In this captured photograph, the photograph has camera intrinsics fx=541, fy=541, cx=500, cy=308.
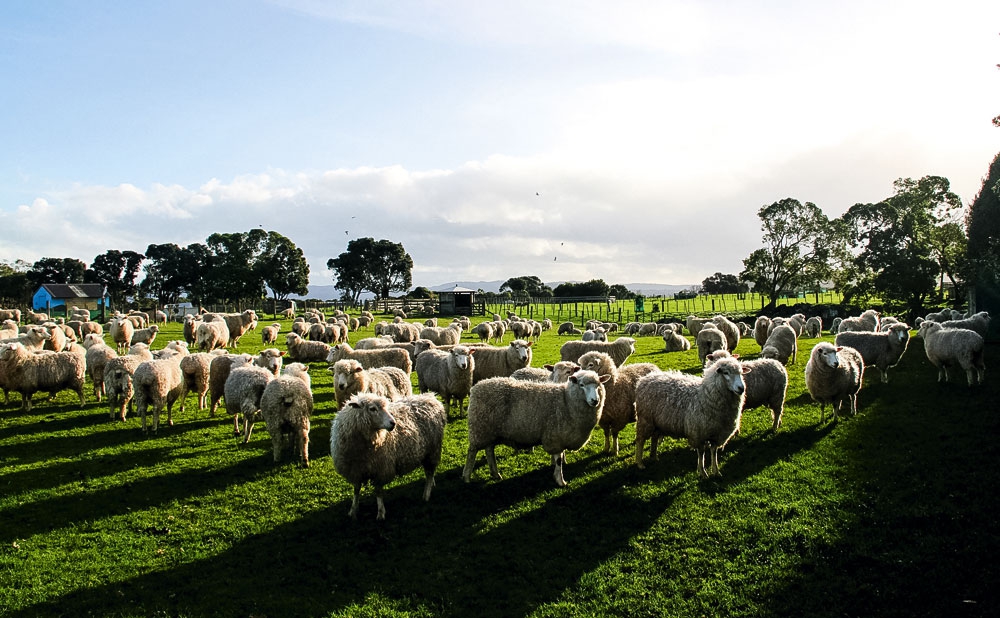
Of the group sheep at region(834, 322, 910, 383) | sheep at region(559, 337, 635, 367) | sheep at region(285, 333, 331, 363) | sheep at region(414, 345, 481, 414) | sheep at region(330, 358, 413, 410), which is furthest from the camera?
sheep at region(285, 333, 331, 363)

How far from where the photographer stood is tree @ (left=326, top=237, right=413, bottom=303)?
92.4m

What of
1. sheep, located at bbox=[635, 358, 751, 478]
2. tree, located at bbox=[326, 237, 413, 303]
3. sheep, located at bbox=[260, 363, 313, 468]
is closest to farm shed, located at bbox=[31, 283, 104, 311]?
tree, located at bbox=[326, 237, 413, 303]

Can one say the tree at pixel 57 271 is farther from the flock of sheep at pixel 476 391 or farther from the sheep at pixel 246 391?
the sheep at pixel 246 391

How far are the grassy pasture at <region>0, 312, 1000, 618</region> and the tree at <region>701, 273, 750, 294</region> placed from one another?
9165 cm

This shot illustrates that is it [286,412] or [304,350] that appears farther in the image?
Result: [304,350]

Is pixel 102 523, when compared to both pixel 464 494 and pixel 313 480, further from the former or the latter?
pixel 464 494

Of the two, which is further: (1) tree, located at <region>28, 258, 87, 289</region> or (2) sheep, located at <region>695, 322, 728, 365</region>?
(1) tree, located at <region>28, 258, 87, 289</region>

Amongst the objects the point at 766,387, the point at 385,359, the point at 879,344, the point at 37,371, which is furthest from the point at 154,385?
the point at 879,344

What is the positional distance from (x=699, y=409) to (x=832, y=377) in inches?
193

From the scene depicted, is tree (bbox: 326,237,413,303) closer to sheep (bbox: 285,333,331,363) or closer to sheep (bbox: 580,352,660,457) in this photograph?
sheep (bbox: 285,333,331,363)

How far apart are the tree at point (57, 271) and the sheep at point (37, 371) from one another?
8206 centimetres

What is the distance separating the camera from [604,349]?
1712 cm

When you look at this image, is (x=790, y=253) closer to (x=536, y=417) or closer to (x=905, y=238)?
(x=905, y=238)

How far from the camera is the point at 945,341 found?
14.9 metres
